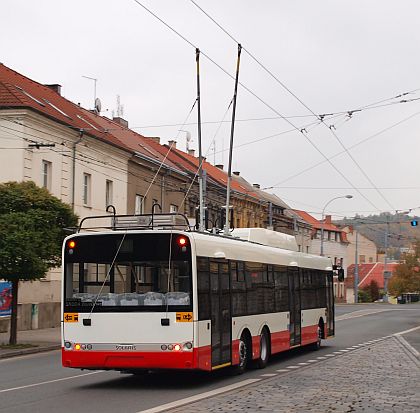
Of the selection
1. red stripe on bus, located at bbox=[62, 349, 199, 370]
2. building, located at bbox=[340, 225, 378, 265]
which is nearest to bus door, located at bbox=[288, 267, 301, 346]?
red stripe on bus, located at bbox=[62, 349, 199, 370]

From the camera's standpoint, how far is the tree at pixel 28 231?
78.3 ft

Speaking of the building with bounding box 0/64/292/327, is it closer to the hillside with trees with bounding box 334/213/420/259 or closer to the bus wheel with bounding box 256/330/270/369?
the bus wheel with bounding box 256/330/270/369

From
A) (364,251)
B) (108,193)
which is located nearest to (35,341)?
Result: (108,193)

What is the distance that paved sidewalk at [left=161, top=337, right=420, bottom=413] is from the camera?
11.7 metres

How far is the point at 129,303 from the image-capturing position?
14242mm

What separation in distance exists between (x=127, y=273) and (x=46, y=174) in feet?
73.3

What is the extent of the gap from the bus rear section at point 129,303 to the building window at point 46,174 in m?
21.3

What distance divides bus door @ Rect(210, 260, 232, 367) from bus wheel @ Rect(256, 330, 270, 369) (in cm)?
229

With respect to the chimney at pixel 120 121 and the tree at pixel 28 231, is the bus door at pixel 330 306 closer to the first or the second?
the tree at pixel 28 231

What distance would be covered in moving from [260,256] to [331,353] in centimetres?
560

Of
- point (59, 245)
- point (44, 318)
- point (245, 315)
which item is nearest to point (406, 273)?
point (44, 318)

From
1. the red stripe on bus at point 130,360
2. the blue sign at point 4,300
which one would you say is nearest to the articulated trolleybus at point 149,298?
the red stripe on bus at point 130,360

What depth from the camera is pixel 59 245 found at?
2545 cm

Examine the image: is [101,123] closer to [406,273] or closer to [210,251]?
[210,251]
